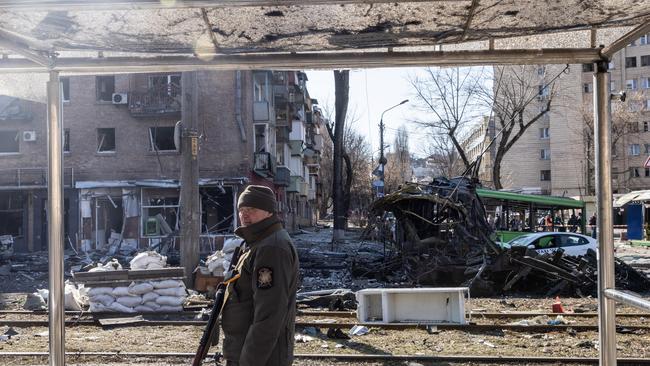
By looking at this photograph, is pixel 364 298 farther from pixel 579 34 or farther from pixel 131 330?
pixel 579 34

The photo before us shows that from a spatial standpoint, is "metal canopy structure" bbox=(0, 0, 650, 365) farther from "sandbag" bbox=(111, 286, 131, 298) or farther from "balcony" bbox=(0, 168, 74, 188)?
"balcony" bbox=(0, 168, 74, 188)

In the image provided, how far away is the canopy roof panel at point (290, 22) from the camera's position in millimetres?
3453

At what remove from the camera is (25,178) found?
37656mm

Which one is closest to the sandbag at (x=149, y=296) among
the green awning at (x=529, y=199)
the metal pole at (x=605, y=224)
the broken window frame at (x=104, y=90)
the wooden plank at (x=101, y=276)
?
the wooden plank at (x=101, y=276)

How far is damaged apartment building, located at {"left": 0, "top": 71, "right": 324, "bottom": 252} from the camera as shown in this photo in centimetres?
3650

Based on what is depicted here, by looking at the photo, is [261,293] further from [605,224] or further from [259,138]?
[259,138]

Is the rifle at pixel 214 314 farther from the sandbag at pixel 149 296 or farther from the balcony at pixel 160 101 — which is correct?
the balcony at pixel 160 101

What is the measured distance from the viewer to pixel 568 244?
845 inches

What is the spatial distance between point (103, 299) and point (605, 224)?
10899 mm

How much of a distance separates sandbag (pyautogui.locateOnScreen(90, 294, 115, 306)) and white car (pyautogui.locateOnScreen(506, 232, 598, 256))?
1273cm

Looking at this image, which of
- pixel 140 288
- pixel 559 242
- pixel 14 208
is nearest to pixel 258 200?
pixel 140 288

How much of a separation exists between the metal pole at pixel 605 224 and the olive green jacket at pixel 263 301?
72.2 inches

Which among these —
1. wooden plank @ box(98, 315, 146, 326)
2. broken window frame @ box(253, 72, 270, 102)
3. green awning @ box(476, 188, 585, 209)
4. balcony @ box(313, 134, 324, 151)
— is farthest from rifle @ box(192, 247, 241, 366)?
balcony @ box(313, 134, 324, 151)

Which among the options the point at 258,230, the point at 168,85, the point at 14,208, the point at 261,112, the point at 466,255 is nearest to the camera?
the point at 258,230
